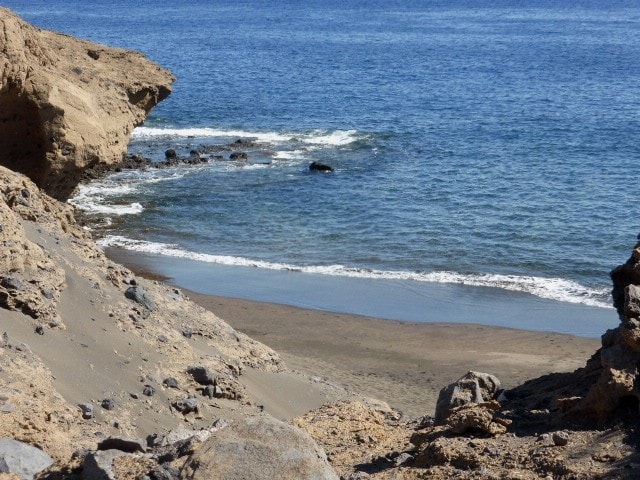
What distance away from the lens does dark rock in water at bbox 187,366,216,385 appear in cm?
1377

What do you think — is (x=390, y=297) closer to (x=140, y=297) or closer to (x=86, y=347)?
(x=140, y=297)

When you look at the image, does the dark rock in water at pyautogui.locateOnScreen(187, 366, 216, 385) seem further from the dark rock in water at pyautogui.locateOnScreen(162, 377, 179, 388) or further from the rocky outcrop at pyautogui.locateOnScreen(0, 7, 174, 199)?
the rocky outcrop at pyautogui.locateOnScreen(0, 7, 174, 199)

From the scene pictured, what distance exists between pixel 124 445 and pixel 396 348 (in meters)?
13.4

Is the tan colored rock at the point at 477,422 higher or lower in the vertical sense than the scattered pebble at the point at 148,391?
higher

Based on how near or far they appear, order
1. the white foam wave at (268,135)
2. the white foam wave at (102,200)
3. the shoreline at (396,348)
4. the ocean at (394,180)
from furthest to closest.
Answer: the white foam wave at (268,135) < the white foam wave at (102,200) < the ocean at (394,180) < the shoreline at (396,348)

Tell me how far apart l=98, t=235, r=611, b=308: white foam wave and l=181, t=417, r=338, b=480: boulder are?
19124 millimetres

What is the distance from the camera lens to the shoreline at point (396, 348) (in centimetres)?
1980

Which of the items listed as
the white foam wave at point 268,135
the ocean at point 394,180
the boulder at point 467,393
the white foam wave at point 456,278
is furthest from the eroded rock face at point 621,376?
the white foam wave at point 268,135

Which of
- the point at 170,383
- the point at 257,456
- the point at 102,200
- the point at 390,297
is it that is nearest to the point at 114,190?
the point at 102,200

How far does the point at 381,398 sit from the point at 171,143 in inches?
1273

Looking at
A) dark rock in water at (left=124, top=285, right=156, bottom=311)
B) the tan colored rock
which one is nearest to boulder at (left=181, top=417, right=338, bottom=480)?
the tan colored rock

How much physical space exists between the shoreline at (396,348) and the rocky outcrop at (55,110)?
5614 millimetres

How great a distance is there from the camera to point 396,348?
22359mm

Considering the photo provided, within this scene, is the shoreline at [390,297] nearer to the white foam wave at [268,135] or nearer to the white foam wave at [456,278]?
the white foam wave at [456,278]
